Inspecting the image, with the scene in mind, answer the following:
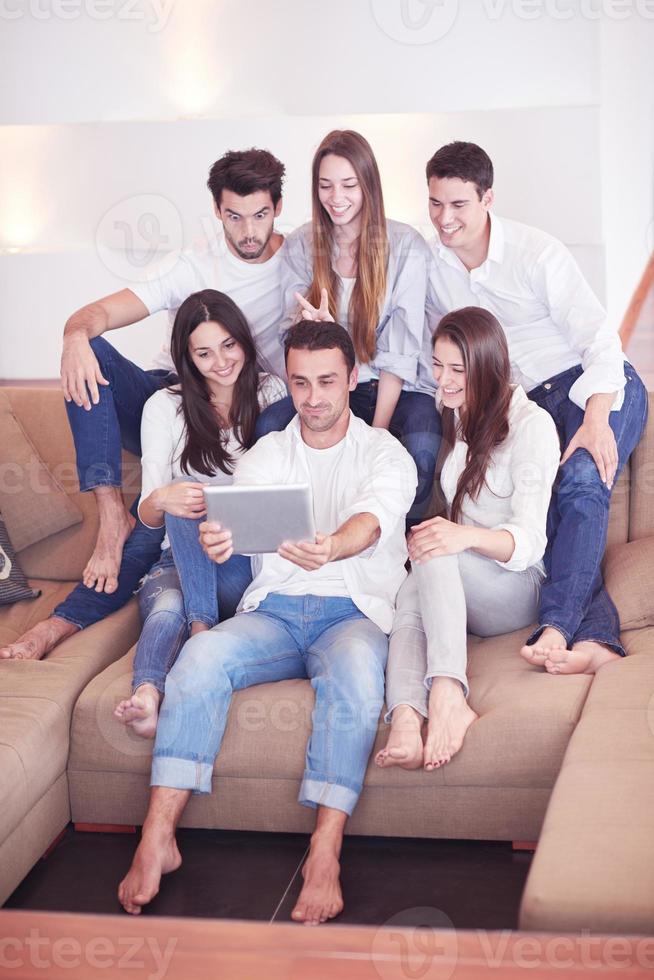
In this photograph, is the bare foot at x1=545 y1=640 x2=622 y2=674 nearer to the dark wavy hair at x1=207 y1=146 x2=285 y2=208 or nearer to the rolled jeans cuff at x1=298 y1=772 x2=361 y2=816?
the rolled jeans cuff at x1=298 y1=772 x2=361 y2=816

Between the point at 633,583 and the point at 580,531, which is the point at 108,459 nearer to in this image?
the point at 580,531

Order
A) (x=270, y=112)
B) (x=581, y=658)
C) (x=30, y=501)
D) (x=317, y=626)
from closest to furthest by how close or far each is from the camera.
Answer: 1. (x=581, y=658)
2. (x=317, y=626)
3. (x=30, y=501)
4. (x=270, y=112)

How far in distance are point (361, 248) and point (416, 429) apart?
0.47 metres

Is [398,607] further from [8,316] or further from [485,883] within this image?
[8,316]

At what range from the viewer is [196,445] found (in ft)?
8.44

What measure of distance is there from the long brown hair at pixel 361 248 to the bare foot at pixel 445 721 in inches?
36.9

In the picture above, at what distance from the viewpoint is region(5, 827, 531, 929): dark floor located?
192 centimetres

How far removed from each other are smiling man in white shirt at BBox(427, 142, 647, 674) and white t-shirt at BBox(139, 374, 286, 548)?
0.71 metres

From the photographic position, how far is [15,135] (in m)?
5.36

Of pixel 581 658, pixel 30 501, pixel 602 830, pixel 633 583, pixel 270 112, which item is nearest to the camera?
pixel 602 830

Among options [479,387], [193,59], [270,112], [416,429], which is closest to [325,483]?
[416,429]

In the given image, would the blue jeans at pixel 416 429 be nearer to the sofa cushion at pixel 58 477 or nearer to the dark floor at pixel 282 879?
the sofa cushion at pixel 58 477

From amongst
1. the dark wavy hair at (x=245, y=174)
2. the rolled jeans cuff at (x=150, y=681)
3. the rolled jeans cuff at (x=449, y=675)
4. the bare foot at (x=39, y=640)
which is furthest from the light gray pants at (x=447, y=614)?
the dark wavy hair at (x=245, y=174)

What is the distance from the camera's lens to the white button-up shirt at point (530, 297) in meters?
2.65
